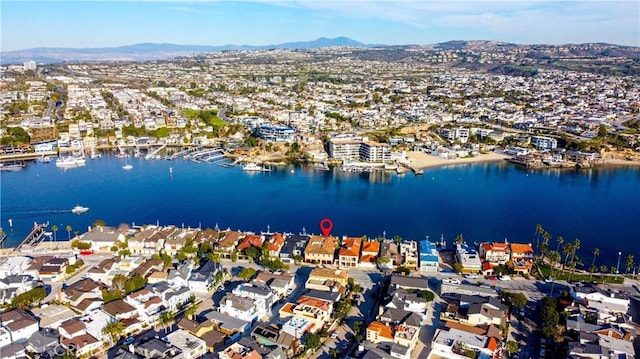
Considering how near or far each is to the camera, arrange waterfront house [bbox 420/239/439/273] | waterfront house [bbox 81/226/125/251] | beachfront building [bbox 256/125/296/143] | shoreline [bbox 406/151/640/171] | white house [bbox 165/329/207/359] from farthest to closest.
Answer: beachfront building [bbox 256/125/296/143] < shoreline [bbox 406/151/640/171] < waterfront house [bbox 81/226/125/251] < waterfront house [bbox 420/239/439/273] < white house [bbox 165/329/207/359]

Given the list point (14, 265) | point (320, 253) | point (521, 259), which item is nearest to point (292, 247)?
point (320, 253)

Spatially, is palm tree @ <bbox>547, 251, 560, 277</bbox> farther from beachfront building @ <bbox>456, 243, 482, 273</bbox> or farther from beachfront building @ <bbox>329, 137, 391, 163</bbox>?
beachfront building @ <bbox>329, 137, 391, 163</bbox>

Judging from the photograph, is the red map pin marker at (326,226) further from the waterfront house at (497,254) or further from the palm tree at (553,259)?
the palm tree at (553,259)

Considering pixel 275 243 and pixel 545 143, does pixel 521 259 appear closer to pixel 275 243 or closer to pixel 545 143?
pixel 275 243

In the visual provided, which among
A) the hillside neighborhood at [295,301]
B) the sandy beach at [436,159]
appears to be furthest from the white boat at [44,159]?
the sandy beach at [436,159]

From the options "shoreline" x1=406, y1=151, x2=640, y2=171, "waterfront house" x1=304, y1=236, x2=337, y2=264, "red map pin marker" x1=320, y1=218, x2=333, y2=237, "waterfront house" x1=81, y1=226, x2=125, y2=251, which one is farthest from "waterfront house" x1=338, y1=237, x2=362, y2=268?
"shoreline" x1=406, y1=151, x2=640, y2=171
